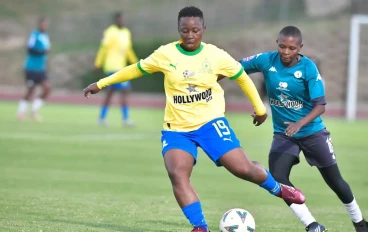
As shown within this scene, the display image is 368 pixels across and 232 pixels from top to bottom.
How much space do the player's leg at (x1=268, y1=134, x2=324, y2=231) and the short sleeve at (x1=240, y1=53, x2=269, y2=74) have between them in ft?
2.40

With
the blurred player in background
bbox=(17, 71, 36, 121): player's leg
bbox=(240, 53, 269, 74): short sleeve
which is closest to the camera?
bbox=(240, 53, 269, 74): short sleeve

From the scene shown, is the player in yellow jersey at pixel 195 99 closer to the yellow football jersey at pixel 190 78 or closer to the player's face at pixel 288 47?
the yellow football jersey at pixel 190 78

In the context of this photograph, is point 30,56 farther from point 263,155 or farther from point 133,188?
point 133,188

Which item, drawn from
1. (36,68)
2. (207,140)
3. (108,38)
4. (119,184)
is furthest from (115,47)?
(207,140)

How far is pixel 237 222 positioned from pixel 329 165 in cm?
139

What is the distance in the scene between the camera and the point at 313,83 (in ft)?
28.2

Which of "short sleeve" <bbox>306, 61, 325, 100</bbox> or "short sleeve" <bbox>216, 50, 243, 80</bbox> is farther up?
"short sleeve" <bbox>216, 50, 243, 80</bbox>

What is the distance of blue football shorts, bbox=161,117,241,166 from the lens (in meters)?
7.99

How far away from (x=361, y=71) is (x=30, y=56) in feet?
48.5

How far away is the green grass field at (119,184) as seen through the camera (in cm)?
922

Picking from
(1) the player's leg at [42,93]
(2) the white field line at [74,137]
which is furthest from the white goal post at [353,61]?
(2) the white field line at [74,137]

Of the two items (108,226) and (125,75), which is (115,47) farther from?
(125,75)

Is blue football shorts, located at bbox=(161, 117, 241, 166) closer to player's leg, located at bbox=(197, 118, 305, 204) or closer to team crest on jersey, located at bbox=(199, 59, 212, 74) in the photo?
player's leg, located at bbox=(197, 118, 305, 204)

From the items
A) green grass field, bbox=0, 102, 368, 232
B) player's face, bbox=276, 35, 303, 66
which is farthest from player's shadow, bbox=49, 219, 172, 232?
player's face, bbox=276, 35, 303, 66
